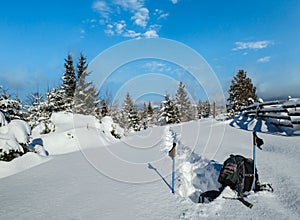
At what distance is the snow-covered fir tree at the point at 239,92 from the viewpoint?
124 feet

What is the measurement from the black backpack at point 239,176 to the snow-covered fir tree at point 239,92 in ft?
118

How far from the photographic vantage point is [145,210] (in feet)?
11.3

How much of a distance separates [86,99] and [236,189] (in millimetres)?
31576

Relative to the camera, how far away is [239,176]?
3.65 meters

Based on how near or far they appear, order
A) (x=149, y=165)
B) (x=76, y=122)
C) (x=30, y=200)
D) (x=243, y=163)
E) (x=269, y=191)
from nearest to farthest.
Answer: (x=269, y=191)
(x=243, y=163)
(x=30, y=200)
(x=149, y=165)
(x=76, y=122)

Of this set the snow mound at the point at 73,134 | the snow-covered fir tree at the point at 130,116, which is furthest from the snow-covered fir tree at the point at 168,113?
the snow mound at the point at 73,134

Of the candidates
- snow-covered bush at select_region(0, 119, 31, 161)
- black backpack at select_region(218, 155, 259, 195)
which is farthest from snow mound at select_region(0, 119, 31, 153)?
black backpack at select_region(218, 155, 259, 195)

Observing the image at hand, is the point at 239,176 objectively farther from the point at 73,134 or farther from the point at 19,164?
the point at 73,134

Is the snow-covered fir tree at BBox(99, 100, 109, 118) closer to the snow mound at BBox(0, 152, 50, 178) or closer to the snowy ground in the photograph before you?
the snow mound at BBox(0, 152, 50, 178)

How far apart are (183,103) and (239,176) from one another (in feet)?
141

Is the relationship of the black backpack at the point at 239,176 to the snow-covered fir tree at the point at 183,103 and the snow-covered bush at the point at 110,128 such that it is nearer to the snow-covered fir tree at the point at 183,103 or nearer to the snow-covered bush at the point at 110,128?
the snow-covered bush at the point at 110,128

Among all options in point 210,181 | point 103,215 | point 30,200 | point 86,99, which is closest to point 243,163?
point 210,181

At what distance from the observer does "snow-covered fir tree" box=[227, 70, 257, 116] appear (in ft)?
124

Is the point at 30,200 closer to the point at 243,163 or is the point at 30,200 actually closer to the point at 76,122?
the point at 243,163
